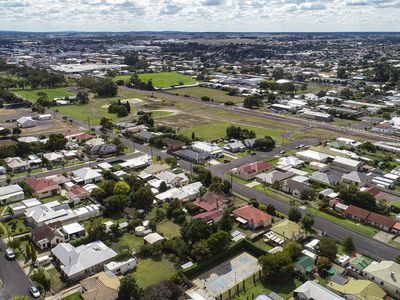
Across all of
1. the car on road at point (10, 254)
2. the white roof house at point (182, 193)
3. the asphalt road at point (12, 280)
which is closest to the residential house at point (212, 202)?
the white roof house at point (182, 193)

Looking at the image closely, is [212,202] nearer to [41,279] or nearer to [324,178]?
[324,178]

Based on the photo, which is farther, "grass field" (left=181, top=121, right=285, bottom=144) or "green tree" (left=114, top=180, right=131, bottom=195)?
"grass field" (left=181, top=121, right=285, bottom=144)

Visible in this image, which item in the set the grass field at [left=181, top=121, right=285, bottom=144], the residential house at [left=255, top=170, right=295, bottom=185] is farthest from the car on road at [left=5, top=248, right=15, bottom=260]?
the grass field at [left=181, top=121, right=285, bottom=144]

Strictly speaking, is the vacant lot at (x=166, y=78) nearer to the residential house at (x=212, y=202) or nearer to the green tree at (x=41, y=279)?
the residential house at (x=212, y=202)

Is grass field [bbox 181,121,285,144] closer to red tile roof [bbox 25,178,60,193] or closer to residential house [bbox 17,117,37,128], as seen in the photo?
red tile roof [bbox 25,178,60,193]

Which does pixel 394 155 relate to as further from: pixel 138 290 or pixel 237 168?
pixel 138 290

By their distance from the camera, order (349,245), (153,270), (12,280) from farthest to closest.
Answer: (349,245)
(153,270)
(12,280)

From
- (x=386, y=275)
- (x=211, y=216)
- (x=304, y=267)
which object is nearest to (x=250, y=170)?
(x=211, y=216)

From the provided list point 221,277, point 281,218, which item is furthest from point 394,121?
point 221,277
